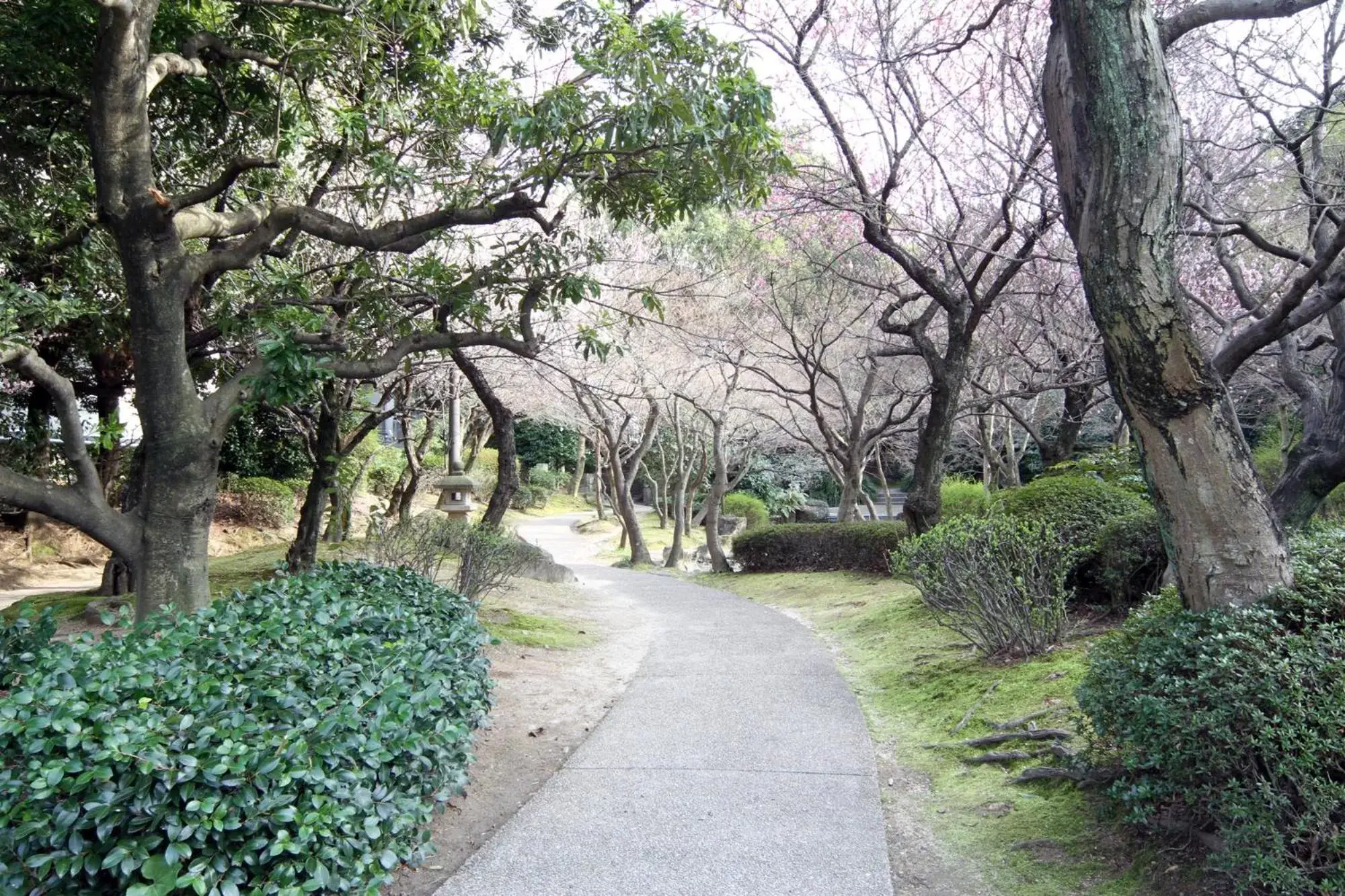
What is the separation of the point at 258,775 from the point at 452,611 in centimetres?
279

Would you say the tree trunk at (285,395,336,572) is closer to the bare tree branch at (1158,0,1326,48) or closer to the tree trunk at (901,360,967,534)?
the tree trunk at (901,360,967,534)

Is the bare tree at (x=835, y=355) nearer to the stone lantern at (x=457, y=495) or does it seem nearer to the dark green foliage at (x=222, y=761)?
the stone lantern at (x=457, y=495)

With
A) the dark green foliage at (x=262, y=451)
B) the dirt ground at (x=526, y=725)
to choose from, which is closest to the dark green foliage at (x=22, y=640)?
Answer: the dirt ground at (x=526, y=725)

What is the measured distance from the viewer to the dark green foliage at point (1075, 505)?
7.77m

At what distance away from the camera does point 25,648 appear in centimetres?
343

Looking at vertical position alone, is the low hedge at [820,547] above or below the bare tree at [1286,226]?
below

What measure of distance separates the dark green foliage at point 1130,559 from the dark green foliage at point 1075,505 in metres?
0.27

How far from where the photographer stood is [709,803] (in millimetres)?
4258

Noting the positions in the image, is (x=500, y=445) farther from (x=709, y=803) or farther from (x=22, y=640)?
(x=22, y=640)

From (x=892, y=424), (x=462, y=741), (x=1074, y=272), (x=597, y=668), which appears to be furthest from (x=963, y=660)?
(x=892, y=424)

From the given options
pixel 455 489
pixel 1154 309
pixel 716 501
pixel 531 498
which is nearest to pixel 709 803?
pixel 1154 309

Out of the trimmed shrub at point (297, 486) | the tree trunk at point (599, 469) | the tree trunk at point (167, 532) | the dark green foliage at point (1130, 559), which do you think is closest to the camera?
the tree trunk at point (167, 532)

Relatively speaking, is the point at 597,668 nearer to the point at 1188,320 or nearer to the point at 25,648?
the point at 25,648

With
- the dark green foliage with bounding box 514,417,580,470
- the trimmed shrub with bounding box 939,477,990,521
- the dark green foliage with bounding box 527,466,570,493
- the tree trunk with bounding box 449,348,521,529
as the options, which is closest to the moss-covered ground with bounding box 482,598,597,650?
the tree trunk with bounding box 449,348,521,529
